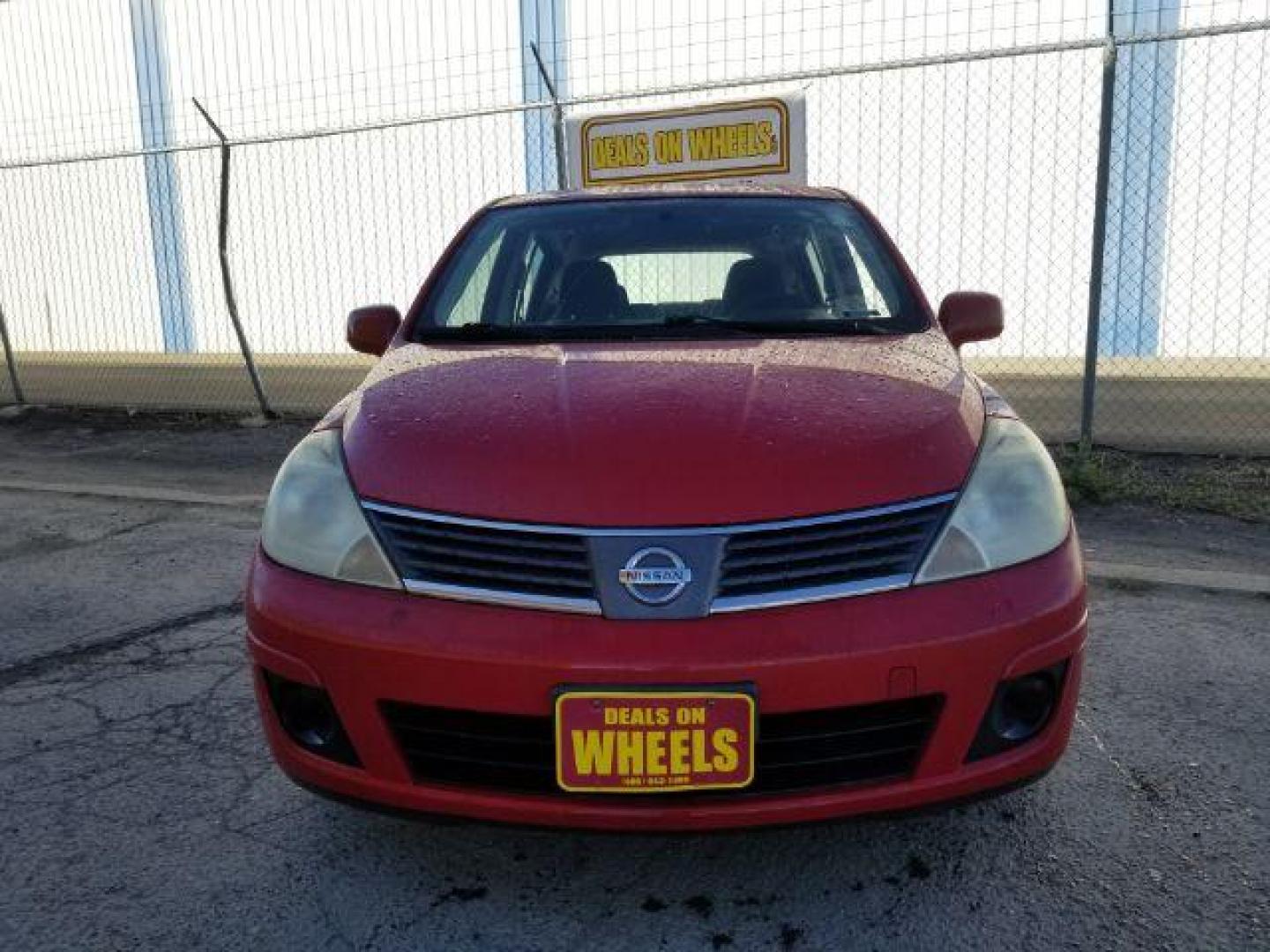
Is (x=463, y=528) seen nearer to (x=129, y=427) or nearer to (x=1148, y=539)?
(x=1148, y=539)

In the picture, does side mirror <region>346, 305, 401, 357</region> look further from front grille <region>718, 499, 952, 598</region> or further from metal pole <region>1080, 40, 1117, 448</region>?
metal pole <region>1080, 40, 1117, 448</region>

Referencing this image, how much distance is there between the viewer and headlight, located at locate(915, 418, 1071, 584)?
1873 millimetres

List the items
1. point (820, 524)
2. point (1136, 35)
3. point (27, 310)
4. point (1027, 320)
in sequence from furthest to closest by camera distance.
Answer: point (27, 310) < point (1027, 320) < point (1136, 35) < point (820, 524)

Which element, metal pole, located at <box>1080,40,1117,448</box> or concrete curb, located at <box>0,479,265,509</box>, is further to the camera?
concrete curb, located at <box>0,479,265,509</box>

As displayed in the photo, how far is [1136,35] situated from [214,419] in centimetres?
Answer: 666

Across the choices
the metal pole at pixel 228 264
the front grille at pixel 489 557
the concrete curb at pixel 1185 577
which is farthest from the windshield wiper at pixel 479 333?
the metal pole at pixel 228 264

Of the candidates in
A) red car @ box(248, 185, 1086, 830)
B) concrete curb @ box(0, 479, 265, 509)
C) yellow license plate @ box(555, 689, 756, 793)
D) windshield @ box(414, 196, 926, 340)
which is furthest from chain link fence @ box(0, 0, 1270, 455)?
yellow license plate @ box(555, 689, 756, 793)

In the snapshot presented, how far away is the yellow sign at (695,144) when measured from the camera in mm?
6215

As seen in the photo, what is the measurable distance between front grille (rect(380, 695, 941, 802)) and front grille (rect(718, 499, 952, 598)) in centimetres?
21

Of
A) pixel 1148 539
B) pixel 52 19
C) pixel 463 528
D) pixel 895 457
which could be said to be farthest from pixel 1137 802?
pixel 52 19

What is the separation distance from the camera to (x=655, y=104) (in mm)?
10008

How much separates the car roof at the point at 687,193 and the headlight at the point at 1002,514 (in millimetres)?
1401

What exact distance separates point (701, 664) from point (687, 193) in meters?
1.97

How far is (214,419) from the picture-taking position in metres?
8.30
